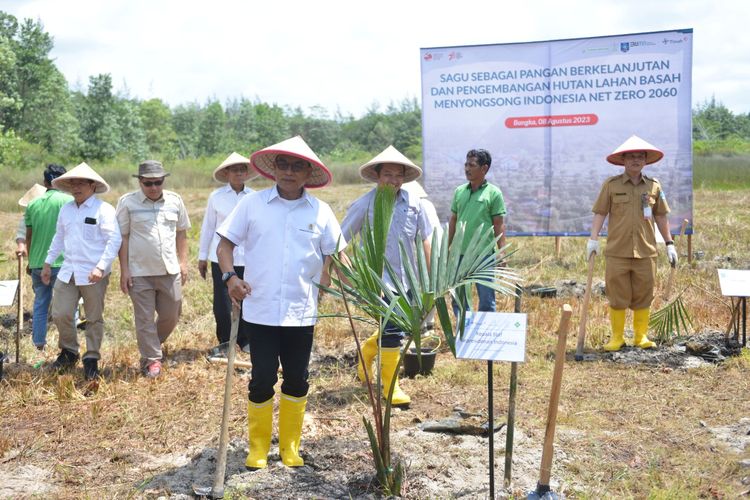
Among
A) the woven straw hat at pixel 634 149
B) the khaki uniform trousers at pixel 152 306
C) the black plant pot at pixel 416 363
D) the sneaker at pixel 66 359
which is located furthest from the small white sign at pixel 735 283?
the sneaker at pixel 66 359

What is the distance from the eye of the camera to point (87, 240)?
6008mm

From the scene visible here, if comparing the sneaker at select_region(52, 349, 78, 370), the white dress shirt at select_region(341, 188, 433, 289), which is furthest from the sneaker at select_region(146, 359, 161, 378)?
the white dress shirt at select_region(341, 188, 433, 289)

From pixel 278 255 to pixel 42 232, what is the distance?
385cm

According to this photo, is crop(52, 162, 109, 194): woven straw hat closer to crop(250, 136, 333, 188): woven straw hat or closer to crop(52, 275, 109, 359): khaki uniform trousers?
crop(52, 275, 109, 359): khaki uniform trousers

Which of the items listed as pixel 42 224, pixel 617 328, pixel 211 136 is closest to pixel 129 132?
pixel 211 136

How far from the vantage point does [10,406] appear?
5438mm

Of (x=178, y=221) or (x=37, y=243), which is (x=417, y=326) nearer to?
(x=178, y=221)

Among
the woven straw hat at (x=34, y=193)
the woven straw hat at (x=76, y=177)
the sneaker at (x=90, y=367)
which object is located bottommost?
the sneaker at (x=90, y=367)

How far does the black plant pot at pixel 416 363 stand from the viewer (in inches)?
241

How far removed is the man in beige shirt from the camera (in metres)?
6.16

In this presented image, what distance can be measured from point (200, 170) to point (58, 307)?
78.4 ft

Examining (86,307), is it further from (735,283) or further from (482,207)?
(735,283)

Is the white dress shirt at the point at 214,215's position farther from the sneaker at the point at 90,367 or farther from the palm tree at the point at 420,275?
the palm tree at the point at 420,275

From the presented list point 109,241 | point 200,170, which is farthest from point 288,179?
point 200,170
